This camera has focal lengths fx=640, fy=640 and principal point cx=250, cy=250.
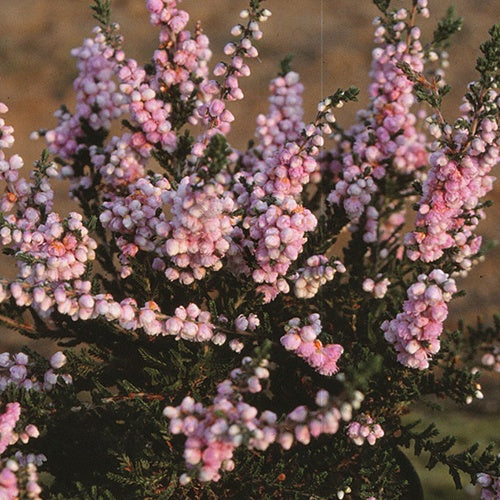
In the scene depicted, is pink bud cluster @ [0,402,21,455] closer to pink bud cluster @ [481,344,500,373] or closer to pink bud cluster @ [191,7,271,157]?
pink bud cluster @ [191,7,271,157]

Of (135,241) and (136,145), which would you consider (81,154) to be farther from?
(135,241)

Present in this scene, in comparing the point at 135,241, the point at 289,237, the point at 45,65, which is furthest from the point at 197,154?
the point at 45,65

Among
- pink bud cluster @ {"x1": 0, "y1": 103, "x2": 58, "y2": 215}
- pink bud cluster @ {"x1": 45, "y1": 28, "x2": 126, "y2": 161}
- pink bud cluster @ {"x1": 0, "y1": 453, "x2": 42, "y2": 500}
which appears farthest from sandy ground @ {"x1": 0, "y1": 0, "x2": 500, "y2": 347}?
pink bud cluster @ {"x1": 0, "y1": 453, "x2": 42, "y2": 500}

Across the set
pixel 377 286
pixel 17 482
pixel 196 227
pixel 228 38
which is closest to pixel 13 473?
pixel 17 482

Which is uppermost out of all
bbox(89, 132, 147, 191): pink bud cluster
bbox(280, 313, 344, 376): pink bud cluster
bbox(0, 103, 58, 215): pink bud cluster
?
bbox(89, 132, 147, 191): pink bud cluster

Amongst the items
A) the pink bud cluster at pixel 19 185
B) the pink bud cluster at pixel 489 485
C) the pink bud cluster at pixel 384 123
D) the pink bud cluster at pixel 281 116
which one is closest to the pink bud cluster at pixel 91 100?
the pink bud cluster at pixel 19 185

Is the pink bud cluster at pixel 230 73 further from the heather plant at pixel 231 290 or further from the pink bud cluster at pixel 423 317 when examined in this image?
the pink bud cluster at pixel 423 317

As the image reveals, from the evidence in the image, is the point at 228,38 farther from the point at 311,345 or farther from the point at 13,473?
the point at 13,473

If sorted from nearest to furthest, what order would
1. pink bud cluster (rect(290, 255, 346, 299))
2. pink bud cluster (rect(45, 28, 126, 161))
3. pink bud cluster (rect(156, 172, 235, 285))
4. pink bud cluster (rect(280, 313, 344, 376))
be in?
1. pink bud cluster (rect(156, 172, 235, 285))
2. pink bud cluster (rect(280, 313, 344, 376))
3. pink bud cluster (rect(290, 255, 346, 299))
4. pink bud cluster (rect(45, 28, 126, 161))
